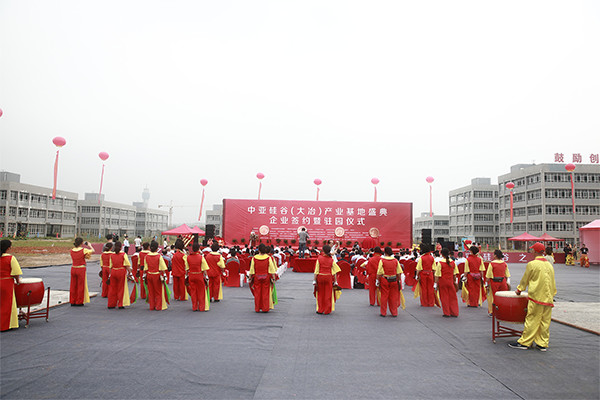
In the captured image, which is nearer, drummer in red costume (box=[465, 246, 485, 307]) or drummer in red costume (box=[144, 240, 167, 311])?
drummer in red costume (box=[144, 240, 167, 311])

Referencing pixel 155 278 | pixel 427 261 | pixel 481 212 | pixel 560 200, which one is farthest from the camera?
pixel 481 212

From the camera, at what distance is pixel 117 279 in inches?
270

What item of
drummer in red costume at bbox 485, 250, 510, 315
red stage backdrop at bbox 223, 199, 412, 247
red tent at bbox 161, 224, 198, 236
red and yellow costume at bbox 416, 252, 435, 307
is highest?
red stage backdrop at bbox 223, 199, 412, 247

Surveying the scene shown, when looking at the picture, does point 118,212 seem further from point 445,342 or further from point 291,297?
point 445,342

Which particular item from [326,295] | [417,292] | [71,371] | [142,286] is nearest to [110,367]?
[71,371]

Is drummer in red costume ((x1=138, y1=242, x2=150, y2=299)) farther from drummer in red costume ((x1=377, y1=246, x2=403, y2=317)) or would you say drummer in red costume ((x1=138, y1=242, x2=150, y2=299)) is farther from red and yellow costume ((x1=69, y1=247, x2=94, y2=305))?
drummer in red costume ((x1=377, y1=246, x2=403, y2=317))

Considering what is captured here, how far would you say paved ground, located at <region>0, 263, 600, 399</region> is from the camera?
3.21 meters

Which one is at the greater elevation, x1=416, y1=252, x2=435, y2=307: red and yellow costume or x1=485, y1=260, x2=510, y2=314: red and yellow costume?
x1=485, y1=260, x2=510, y2=314: red and yellow costume

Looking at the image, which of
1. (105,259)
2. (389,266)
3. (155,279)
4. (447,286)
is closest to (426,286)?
(447,286)

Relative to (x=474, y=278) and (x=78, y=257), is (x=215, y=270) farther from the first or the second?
(x=474, y=278)

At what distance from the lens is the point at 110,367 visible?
12.1ft

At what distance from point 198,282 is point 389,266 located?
354 cm

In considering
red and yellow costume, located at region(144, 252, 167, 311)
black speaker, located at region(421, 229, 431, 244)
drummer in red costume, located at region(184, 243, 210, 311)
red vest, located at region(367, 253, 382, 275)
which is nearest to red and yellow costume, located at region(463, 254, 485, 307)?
red vest, located at region(367, 253, 382, 275)

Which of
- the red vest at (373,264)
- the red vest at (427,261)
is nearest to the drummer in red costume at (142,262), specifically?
the red vest at (373,264)
